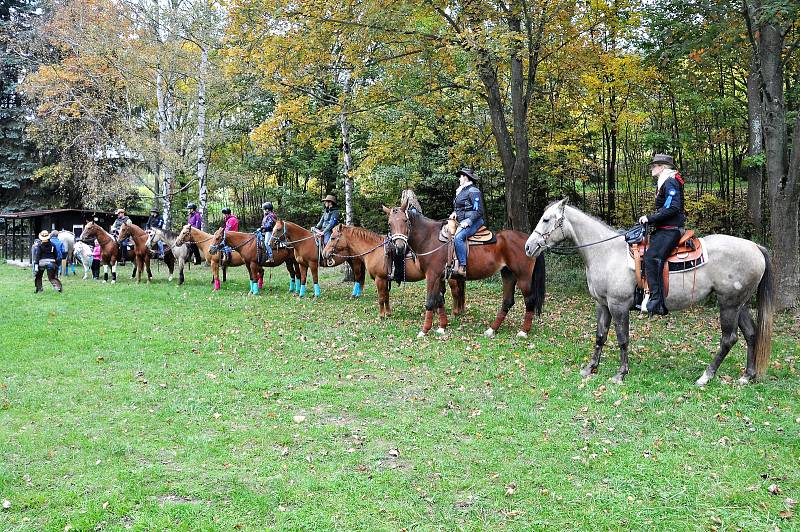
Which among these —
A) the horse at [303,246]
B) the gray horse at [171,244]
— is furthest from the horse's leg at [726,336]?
the gray horse at [171,244]

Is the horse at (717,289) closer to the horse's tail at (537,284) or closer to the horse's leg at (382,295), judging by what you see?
the horse's tail at (537,284)

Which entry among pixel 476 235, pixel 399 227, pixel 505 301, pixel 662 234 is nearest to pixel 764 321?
pixel 662 234

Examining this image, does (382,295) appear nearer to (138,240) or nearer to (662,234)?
(662,234)

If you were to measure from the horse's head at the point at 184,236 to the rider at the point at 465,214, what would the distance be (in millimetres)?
10245

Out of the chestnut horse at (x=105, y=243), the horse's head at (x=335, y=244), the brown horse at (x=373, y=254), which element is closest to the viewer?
the brown horse at (x=373, y=254)

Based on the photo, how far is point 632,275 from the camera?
774cm

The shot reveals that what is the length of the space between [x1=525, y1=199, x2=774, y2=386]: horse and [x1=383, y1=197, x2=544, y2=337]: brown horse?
255 centimetres

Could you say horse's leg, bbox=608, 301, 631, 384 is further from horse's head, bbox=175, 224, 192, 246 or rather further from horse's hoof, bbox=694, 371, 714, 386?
horse's head, bbox=175, 224, 192, 246

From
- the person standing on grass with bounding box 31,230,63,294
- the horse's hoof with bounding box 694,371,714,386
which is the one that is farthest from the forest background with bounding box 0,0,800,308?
the person standing on grass with bounding box 31,230,63,294

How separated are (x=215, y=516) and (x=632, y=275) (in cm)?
596

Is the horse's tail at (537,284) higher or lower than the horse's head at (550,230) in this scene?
lower

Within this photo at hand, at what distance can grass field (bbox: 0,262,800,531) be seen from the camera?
4.51m

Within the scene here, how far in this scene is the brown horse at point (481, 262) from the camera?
10.7m

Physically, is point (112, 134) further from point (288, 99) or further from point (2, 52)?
point (288, 99)
